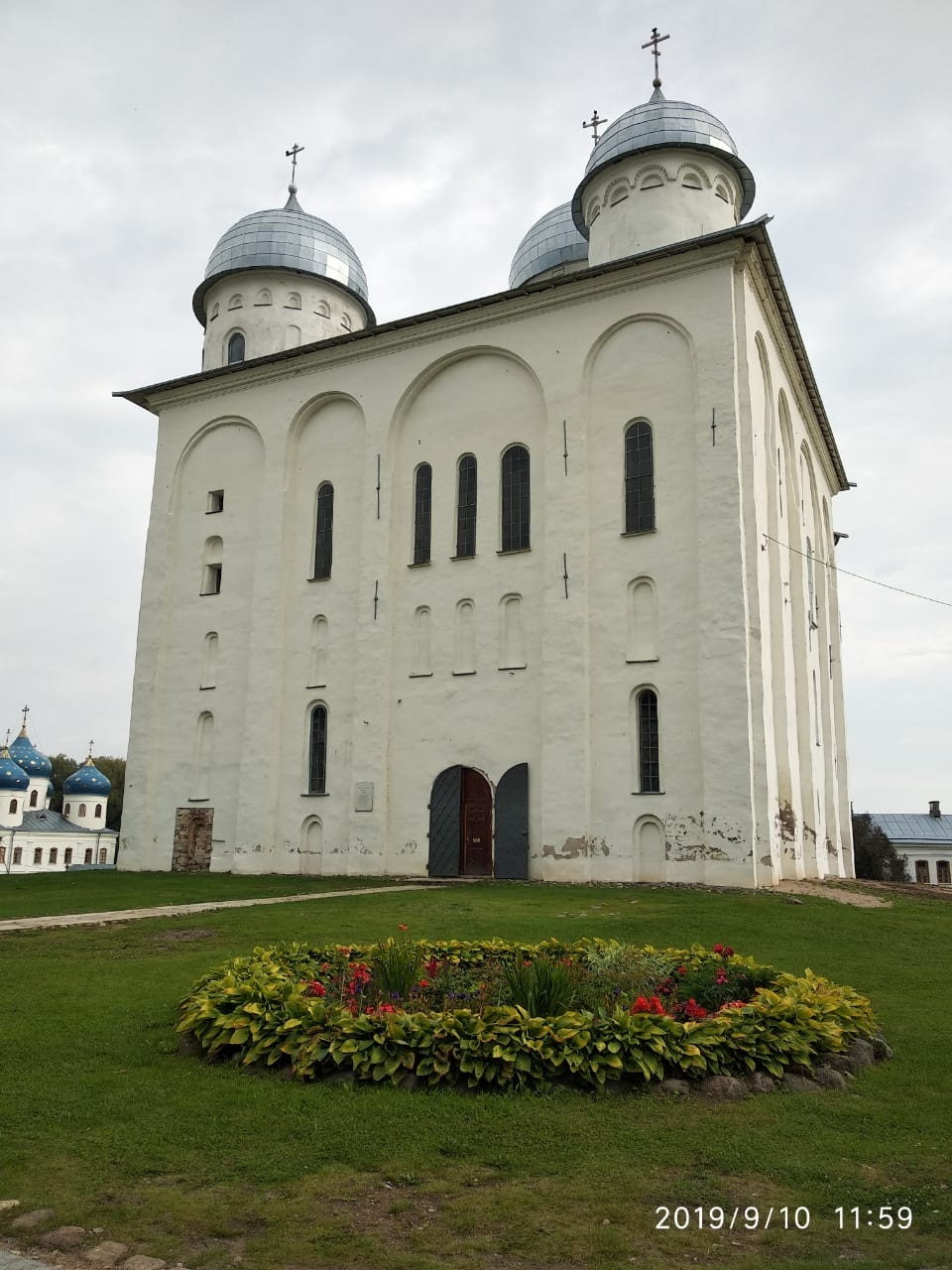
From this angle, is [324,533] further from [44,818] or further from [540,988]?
[44,818]

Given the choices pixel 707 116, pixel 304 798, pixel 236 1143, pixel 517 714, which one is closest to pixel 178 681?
pixel 304 798

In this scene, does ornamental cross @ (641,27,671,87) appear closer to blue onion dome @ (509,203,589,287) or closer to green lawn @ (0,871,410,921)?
blue onion dome @ (509,203,589,287)

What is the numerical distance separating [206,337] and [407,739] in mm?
15995

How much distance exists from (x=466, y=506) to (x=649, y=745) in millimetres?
7098

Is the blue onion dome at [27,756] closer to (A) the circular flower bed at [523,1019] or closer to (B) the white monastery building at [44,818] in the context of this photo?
(B) the white monastery building at [44,818]

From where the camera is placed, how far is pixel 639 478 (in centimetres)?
2130

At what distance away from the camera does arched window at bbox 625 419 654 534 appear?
69.1 ft

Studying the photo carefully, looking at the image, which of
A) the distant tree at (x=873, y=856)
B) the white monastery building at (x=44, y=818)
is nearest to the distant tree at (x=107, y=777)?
the white monastery building at (x=44, y=818)

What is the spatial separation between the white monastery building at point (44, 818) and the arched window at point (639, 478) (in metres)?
54.1

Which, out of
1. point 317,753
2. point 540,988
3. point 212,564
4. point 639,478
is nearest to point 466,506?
point 639,478

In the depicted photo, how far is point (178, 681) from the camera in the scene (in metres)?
26.5

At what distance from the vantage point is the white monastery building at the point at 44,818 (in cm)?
6538

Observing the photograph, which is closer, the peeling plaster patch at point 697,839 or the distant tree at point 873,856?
the peeling plaster patch at point 697,839
